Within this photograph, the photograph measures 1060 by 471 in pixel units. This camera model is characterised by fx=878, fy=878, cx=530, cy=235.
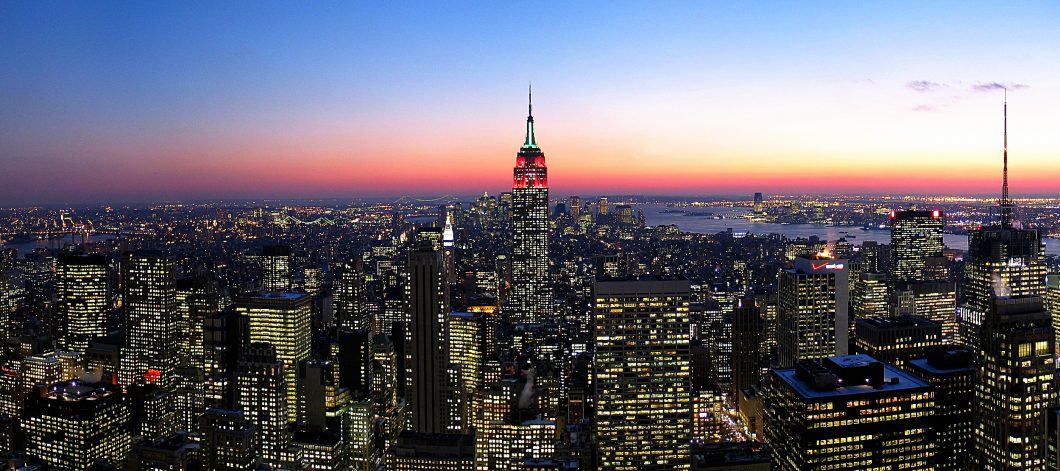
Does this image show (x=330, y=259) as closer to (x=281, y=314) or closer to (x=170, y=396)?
(x=281, y=314)

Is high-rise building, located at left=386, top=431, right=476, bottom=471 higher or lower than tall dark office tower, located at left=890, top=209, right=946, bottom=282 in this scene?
lower

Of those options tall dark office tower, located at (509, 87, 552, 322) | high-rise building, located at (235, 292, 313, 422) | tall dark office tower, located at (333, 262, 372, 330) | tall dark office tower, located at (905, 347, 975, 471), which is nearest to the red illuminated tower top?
tall dark office tower, located at (509, 87, 552, 322)

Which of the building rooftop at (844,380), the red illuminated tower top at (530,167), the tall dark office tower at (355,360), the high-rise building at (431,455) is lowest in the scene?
the high-rise building at (431,455)

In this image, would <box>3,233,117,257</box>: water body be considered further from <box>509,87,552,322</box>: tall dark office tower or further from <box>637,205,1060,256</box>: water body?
<box>637,205,1060,256</box>: water body

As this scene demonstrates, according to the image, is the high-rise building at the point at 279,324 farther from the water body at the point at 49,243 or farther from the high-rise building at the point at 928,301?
the high-rise building at the point at 928,301

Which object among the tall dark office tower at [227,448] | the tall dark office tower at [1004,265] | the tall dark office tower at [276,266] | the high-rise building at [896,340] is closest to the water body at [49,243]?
the tall dark office tower at [276,266]
